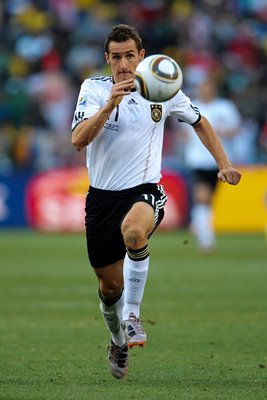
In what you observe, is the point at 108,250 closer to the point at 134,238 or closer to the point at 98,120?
the point at 134,238

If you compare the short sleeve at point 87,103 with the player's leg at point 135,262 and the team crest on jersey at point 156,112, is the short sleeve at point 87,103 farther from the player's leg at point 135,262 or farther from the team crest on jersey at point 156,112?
the player's leg at point 135,262

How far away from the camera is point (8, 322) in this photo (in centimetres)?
1094

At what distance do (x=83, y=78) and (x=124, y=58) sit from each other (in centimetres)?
1865

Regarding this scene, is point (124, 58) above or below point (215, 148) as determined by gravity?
above

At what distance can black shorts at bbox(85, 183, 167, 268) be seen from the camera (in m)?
7.71

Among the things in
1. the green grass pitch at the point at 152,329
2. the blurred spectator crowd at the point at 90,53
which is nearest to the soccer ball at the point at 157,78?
the green grass pitch at the point at 152,329

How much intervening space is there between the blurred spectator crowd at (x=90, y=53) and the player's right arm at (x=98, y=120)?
54.2ft

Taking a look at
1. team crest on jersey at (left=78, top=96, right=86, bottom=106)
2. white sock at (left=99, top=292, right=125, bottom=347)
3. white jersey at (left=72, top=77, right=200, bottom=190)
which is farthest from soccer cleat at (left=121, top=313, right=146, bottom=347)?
team crest on jersey at (left=78, top=96, right=86, bottom=106)

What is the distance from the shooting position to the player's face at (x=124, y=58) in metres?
7.58

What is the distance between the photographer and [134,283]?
7.53 meters

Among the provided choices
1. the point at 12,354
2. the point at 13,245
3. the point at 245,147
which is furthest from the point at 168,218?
the point at 12,354

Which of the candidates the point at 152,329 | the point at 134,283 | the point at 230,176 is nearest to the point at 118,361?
the point at 134,283

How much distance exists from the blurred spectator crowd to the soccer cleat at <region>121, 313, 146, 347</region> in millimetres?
16600

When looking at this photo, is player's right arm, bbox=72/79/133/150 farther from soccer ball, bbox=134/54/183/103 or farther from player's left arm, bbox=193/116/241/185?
player's left arm, bbox=193/116/241/185
